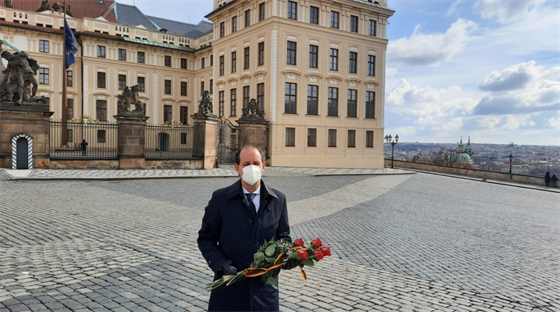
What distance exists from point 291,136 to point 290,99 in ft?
9.08

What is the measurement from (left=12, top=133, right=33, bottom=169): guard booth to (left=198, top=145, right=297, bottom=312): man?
66.6 feet

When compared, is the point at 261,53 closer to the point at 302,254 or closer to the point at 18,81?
the point at 18,81

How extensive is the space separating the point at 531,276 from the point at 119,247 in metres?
6.53

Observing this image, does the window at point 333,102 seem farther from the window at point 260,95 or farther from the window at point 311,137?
the window at point 260,95

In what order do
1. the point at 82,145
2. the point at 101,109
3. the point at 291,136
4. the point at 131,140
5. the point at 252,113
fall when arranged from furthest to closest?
the point at 101,109, the point at 291,136, the point at 252,113, the point at 131,140, the point at 82,145

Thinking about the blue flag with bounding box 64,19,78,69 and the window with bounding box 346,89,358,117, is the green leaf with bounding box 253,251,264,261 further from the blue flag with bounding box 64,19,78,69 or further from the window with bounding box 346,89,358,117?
the blue flag with bounding box 64,19,78,69

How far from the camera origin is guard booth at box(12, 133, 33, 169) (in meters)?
19.7

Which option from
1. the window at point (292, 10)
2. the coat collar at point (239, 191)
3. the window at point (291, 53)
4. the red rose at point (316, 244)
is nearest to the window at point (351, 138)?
the window at point (291, 53)

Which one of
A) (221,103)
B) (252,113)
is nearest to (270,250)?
(252,113)

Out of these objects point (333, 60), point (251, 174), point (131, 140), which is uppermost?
point (333, 60)

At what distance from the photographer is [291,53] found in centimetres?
3178

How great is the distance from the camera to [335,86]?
111 feet

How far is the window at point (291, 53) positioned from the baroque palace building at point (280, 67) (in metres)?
0.07

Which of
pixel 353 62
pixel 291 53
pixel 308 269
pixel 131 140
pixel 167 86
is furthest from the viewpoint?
pixel 167 86
